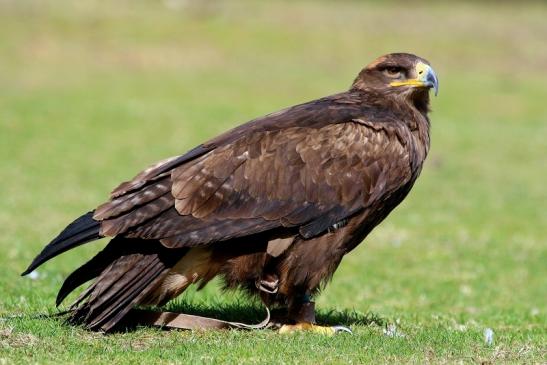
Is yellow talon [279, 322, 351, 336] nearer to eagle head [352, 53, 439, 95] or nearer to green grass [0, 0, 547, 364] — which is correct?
green grass [0, 0, 547, 364]

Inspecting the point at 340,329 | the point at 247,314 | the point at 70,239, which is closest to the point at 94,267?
the point at 70,239

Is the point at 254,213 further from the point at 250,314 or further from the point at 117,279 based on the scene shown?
the point at 250,314

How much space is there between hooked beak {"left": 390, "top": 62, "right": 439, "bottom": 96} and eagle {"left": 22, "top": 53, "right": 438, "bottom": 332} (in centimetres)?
57

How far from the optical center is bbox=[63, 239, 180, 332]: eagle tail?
24.0 feet

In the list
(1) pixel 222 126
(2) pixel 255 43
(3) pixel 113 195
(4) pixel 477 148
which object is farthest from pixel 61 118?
(3) pixel 113 195

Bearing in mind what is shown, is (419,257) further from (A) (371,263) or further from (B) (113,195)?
(B) (113,195)

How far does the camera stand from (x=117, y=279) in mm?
7367

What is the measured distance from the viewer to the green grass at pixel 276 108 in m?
7.41

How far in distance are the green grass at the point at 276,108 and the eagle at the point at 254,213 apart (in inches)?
15.4

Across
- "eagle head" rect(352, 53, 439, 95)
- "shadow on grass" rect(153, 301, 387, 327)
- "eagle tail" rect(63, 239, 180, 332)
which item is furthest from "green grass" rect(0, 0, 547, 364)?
"eagle head" rect(352, 53, 439, 95)

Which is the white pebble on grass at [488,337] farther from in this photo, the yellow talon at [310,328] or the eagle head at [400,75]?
the eagle head at [400,75]

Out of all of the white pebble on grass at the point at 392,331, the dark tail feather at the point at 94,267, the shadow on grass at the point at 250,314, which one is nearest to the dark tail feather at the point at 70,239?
the dark tail feather at the point at 94,267

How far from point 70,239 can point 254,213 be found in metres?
1.30

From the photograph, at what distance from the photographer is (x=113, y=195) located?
7.45 meters
